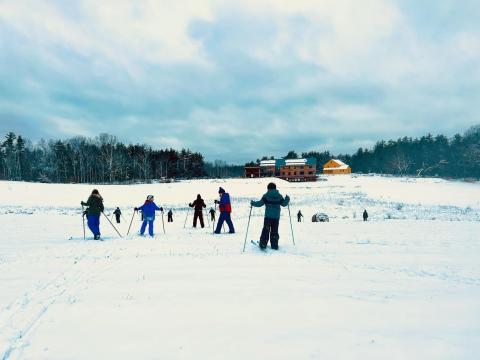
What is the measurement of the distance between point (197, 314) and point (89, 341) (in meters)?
1.25

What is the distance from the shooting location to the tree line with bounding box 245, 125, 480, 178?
3908 inches

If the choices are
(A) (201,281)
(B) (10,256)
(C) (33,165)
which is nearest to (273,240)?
(A) (201,281)

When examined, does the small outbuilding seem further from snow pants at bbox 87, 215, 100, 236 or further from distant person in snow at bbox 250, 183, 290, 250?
distant person in snow at bbox 250, 183, 290, 250

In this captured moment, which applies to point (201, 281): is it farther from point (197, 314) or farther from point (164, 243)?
point (164, 243)

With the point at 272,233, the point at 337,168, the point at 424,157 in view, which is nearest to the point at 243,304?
the point at 272,233

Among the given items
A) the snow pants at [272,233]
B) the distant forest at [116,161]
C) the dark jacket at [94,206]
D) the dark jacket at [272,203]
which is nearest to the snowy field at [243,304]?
the snow pants at [272,233]

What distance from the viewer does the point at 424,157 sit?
12275cm

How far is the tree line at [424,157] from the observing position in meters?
99.3

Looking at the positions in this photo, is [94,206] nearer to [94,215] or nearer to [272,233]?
[94,215]

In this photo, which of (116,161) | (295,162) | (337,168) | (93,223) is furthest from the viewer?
(337,168)

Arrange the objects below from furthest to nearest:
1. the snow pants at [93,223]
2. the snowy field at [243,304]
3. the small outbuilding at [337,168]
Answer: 1. the small outbuilding at [337,168]
2. the snow pants at [93,223]
3. the snowy field at [243,304]

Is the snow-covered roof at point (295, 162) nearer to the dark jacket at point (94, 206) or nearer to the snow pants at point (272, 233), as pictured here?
the dark jacket at point (94, 206)

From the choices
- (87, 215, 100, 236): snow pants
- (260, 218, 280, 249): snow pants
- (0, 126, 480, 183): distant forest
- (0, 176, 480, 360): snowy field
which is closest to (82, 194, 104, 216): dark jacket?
(87, 215, 100, 236): snow pants

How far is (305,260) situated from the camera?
7.27 m
